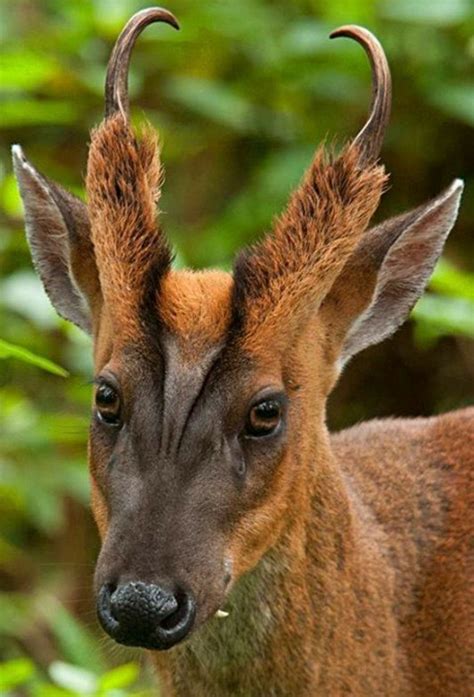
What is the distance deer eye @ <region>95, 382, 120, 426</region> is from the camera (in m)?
5.42

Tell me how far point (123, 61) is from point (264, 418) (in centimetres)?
119

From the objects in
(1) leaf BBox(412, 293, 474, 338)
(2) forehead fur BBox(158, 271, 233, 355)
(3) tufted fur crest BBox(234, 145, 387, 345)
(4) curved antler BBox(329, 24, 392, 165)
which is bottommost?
(1) leaf BBox(412, 293, 474, 338)

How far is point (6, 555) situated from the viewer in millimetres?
9414

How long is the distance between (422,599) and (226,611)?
83cm

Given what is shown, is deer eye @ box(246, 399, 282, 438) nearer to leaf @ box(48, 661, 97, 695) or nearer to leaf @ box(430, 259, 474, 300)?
leaf @ box(48, 661, 97, 695)

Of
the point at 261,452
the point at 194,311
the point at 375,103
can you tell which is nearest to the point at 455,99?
the point at 375,103

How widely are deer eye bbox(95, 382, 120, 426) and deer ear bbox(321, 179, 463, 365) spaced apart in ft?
2.62

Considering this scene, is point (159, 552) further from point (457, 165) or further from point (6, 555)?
point (457, 165)

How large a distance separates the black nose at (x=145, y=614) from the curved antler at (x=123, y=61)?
153 centimetres

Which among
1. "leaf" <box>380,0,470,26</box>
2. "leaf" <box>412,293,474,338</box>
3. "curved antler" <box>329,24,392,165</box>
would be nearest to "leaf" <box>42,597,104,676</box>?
"leaf" <box>412,293,474,338</box>

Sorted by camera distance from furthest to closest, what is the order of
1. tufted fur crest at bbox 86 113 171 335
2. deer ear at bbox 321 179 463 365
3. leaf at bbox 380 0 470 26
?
leaf at bbox 380 0 470 26
deer ear at bbox 321 179 463 365
tufted fur crest at bbox 86 113 171 335

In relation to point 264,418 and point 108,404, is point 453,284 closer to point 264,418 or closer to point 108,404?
point 264,418

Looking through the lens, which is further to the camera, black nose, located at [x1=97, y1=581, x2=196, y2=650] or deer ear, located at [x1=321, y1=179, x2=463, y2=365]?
deer ear, located at [x1=321, y1=179, x2=463, y2=365]

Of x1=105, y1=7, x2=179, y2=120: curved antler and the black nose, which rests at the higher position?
x1=105, y1=7, x2=179, y2=120: curved antler
